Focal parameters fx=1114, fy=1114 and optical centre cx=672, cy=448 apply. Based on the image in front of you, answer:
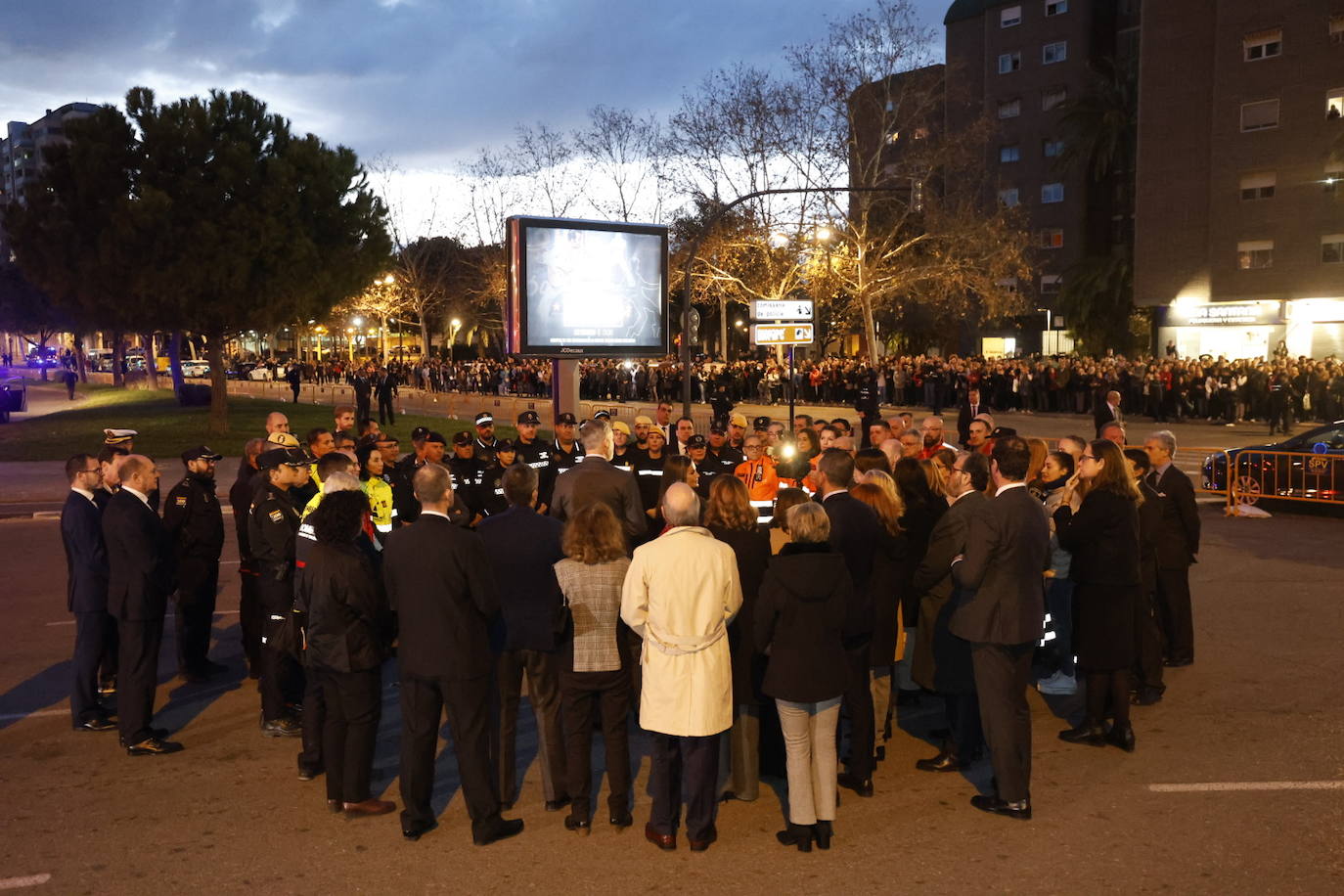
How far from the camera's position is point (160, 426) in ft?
100

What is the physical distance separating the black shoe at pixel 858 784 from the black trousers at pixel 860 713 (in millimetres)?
22

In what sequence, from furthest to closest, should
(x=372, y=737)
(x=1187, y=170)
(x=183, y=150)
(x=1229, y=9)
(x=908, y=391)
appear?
1. (x=1187, y=170)
2. (x=1229, y=9)
3. (x=908, y=391)
4. (x=183, y=150)
5. (x=372, y=737)

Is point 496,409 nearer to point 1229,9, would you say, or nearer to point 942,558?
point 1229,9

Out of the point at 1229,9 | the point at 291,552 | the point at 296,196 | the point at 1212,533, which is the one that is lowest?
the point at 1212,533

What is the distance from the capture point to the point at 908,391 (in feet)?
130

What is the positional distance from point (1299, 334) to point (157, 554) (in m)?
45.6

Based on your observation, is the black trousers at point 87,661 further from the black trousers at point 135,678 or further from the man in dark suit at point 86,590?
the black trousers at point 135,678

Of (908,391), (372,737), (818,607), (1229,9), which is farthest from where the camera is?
(1229,9)

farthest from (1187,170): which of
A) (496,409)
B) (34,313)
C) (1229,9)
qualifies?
A: (34,313)

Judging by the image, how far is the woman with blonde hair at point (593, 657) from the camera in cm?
542

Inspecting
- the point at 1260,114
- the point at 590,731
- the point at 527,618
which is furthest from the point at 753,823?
the point at 1260,114

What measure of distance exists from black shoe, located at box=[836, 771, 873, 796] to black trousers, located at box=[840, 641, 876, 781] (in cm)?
2

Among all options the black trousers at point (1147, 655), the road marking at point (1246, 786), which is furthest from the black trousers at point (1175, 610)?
the road marking at point (1246, 786)

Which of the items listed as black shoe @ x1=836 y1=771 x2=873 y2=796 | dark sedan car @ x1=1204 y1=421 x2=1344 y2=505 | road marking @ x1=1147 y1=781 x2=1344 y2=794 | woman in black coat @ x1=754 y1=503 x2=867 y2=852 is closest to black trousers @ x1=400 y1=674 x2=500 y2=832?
woman in black coat @ x1=754 y1=503 x2=867 y2=852
